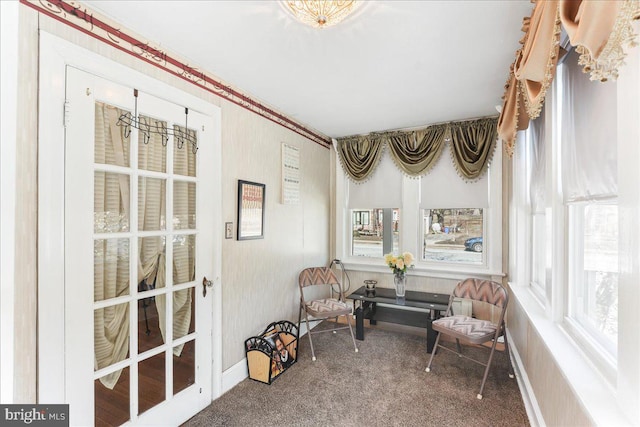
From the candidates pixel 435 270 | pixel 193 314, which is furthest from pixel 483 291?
pixel 193 314

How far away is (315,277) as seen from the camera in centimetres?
347

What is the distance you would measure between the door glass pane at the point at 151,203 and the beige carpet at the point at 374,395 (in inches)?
56.2

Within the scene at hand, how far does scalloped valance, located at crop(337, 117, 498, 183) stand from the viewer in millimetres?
3223

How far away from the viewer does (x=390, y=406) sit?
2199mm

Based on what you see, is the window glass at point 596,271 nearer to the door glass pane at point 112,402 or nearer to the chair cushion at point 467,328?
the chair cushion at point 467,328

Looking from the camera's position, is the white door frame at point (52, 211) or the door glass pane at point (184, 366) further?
the door glass pane at point (184, 366)

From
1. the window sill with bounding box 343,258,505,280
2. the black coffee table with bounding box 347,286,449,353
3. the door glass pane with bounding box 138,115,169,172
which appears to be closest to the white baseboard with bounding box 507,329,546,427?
the black coffee table with bounding box 347,286,449,353

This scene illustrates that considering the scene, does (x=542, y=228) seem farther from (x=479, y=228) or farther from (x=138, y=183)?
(x=138, y=183)

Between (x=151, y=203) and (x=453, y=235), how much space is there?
129 inches

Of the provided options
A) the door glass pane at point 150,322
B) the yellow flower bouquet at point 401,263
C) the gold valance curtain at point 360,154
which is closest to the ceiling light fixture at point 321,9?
the door glass pane at point 150,322

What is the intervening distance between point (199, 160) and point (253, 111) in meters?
0.86

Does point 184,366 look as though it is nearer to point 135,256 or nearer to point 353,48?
point 135,256

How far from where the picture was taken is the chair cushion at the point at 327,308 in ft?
9.86

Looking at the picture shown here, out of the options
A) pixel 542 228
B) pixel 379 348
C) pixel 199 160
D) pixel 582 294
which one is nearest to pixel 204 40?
pixel 199 160
